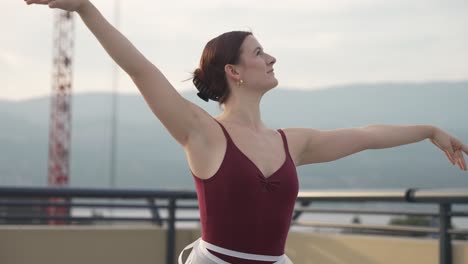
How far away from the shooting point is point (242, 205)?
2.49 meters

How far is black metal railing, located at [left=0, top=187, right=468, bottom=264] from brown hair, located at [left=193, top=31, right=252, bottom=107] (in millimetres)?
1809

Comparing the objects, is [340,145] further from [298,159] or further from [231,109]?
[231,109]

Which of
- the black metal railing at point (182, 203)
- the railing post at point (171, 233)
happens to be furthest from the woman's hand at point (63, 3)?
the railing post at point (171, 233)

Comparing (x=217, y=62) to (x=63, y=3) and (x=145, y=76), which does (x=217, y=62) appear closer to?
(x=145, y=76)

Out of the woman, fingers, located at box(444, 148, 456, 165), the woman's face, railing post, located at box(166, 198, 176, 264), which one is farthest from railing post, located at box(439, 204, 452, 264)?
railing post, located at box(166, 198, 176, 264)

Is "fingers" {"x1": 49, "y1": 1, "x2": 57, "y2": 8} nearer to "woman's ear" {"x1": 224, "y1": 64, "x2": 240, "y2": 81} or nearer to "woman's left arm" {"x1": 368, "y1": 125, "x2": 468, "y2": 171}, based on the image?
"woman's ear" {"x1": 224, "y1": 64, "x2": 240, "y2": 81}

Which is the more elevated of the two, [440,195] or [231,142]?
[231,142]

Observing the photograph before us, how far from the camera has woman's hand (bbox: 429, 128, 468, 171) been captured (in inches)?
117

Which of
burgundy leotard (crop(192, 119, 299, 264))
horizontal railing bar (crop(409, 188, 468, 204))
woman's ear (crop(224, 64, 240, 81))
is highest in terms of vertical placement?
woman's ear (crop(224, 64, 240, 81))

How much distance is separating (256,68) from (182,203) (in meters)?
3.87

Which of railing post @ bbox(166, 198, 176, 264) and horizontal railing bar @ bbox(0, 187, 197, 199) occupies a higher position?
horizontal railing bar @ bbox(0, 187, 197, 199)

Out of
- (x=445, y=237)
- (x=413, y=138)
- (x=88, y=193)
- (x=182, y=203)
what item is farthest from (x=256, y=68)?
(x=182, y=203)

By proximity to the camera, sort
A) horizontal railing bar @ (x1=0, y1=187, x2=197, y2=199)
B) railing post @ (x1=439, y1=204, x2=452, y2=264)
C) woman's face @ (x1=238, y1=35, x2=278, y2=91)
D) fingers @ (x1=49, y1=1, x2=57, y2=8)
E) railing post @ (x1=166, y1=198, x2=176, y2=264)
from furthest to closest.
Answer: railing post @ (x1=166, y1=198, x2=176, y2=264)
horizontal railing bar @ (x1=0, y1=187, x2=197, y2=199)
railing post @ (x1=439, y1=204, x2=452, y2=264)
woman's face @ (x1=238, y1=35, x2=278, y2=91)
fingers @ (x1=49, y1=1, x2=57, y2=8)

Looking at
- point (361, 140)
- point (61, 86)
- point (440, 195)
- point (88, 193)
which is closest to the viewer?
point (361, 140)
